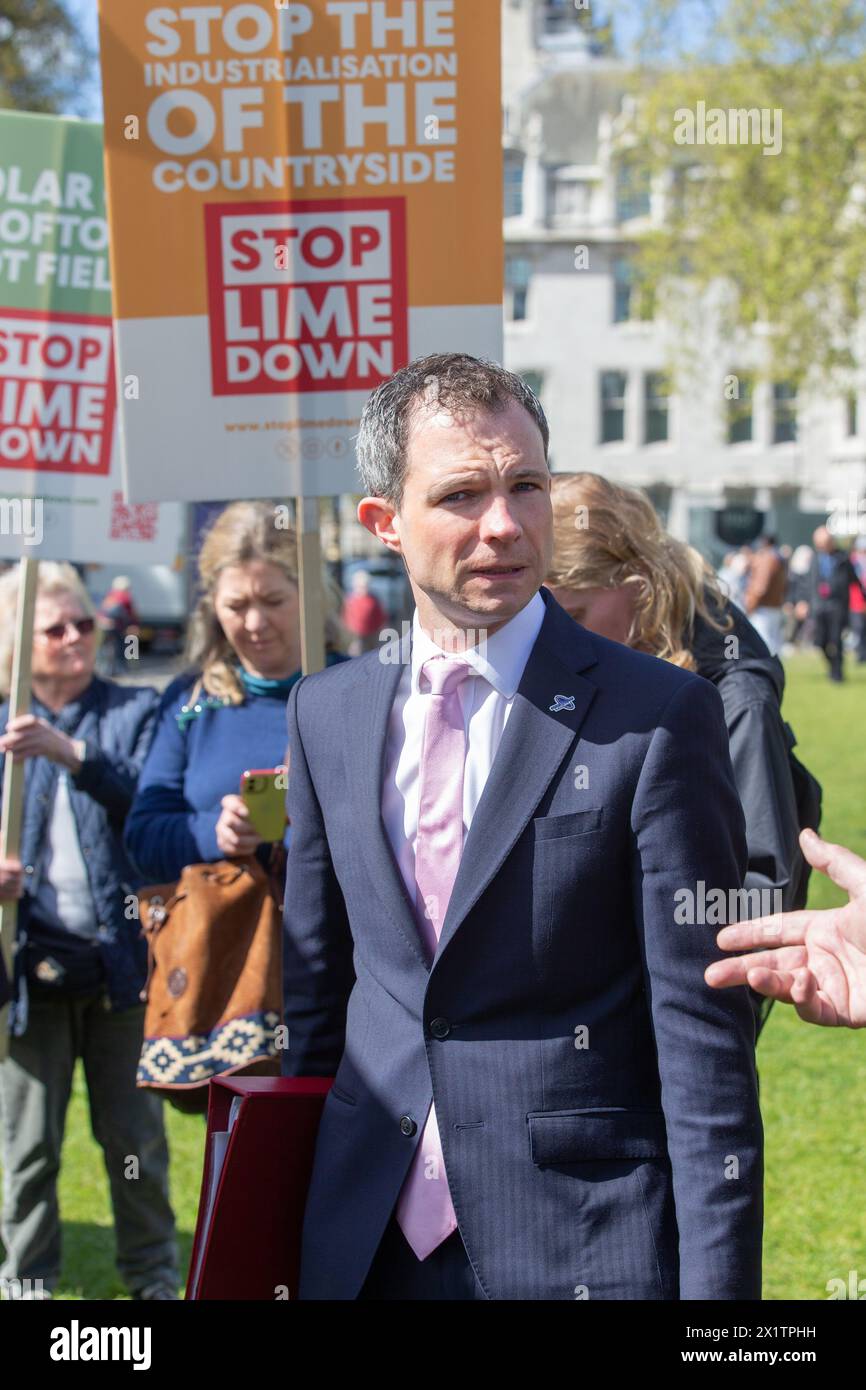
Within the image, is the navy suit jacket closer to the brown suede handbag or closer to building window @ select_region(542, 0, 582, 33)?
the brown suede handbag

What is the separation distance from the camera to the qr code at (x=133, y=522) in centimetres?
584

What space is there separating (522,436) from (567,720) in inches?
16.7

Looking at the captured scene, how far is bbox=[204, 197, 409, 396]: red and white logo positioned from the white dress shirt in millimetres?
1214

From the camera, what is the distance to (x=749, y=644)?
3539 mm

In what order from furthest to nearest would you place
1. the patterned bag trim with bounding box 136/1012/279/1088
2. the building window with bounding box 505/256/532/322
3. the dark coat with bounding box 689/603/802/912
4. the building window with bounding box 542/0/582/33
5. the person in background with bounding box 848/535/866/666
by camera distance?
the building window with bounding box 542/0/582/33 < the building window with bounding box 505/256/532/322 < the person in background with bounding box 848/535/866/666 < the patterned bag trim with bounding box 136/1012/279/1088 < the dark coat with bounding box 689/603/802/912

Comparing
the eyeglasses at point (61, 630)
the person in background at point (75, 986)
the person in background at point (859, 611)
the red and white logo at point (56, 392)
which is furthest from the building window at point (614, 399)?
the red and white logo at point (56, 392)

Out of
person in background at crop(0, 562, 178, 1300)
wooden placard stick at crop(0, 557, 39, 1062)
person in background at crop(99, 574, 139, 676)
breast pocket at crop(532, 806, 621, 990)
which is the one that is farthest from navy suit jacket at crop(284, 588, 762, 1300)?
person in background at crop(99, 574, 139, 676)

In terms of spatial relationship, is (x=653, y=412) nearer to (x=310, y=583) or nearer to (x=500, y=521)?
(x=310, y=583)

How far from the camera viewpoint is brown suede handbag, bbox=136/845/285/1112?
12.3 feet

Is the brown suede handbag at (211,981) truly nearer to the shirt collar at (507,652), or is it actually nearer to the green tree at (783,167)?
the shirt collar at (507,652)

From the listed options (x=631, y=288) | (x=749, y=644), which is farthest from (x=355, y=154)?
(x=631, y=288)

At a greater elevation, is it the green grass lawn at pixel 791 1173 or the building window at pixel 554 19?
the building window at pixel 554 19

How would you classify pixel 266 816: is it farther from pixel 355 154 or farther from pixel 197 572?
pixel 355 154

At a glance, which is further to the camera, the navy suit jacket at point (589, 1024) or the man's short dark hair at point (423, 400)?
the man's short dark hair at point (423, 400)
